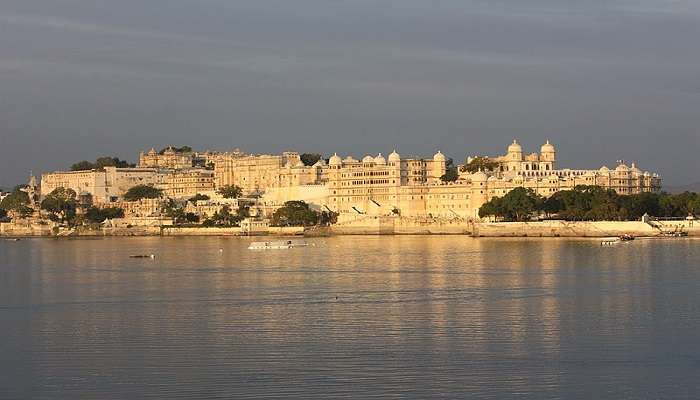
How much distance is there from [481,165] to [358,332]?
188 ft

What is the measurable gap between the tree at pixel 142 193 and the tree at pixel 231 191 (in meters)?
6.67

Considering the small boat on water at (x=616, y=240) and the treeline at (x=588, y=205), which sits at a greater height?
the treeline at (x=588, y=205)

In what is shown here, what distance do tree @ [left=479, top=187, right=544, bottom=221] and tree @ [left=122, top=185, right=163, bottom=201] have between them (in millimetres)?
35134

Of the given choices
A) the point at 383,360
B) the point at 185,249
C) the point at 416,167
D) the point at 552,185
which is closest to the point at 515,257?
the point at 185,249

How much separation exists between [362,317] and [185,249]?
105 feet

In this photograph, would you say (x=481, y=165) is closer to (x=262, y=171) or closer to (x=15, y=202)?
(x=262, y=171)

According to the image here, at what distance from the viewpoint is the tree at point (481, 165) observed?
248ft

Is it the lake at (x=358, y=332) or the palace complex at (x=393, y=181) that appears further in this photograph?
the palace complex at (x=393, y=181)

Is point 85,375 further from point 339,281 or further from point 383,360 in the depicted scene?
point 339,281

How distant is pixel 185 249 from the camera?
52.8 meters

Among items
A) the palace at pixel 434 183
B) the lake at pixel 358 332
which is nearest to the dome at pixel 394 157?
the palace at pixel 434 183

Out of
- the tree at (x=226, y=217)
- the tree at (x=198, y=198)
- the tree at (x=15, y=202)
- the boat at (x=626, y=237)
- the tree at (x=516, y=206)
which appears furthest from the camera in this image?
the tree at (x=15, y=202)

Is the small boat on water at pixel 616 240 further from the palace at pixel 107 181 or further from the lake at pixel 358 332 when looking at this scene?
the palace at pixel 107 181

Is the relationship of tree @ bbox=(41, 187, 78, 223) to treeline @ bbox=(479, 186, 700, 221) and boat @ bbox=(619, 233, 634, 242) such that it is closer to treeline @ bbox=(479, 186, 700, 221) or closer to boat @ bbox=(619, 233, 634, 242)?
treeline @ bbox=(479, 186, 700, 221)
